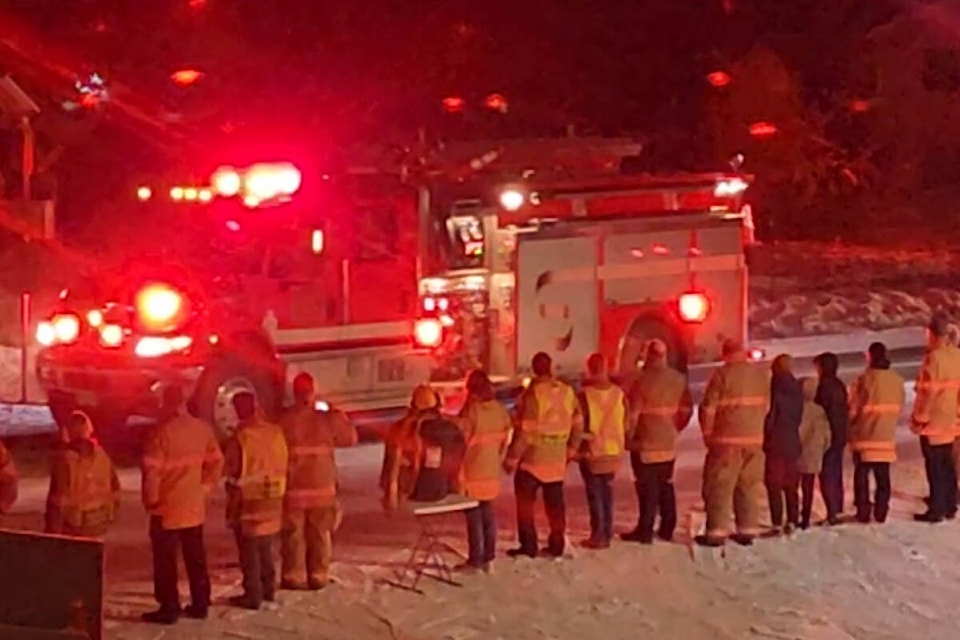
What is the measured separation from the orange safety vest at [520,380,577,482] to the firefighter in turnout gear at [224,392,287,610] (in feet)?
6.30

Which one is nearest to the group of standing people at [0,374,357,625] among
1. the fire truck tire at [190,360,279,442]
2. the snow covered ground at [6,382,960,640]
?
the snow covered ground at [6,382,960,640]

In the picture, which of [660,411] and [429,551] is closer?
[429,551]

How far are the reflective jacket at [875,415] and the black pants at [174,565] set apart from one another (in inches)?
199

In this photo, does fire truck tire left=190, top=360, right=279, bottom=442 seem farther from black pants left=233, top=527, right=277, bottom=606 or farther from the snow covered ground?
black pants left=233, top=527, right=277, bottom=606

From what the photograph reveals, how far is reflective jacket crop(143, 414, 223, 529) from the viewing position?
35.0ft

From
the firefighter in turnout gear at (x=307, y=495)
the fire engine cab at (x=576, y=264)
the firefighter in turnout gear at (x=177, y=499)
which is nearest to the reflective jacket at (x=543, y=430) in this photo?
the firefighter in turnout gear at (x=307, y=495)

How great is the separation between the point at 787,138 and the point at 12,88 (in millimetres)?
17399

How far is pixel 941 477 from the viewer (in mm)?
13633

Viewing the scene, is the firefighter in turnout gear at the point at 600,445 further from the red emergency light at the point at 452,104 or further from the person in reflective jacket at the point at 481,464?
the red emergency light at the point at 452,104

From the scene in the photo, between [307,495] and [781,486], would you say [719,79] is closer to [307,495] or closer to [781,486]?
[781,486]

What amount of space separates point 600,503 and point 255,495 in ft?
8.86

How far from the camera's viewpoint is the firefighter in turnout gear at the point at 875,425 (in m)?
13.3

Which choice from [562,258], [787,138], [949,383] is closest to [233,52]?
[787,138]

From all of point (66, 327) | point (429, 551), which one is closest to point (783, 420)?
point (429, 551)
